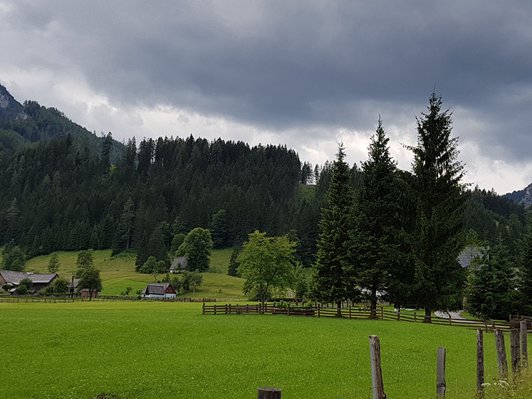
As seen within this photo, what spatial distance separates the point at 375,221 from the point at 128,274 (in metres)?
108

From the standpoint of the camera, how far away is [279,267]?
7031 cm

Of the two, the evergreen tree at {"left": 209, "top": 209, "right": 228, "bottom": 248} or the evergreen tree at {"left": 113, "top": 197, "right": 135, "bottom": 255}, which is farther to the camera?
the evergreen tree at {"left": 113, "top": 197, "right": 135, "bottom": 255}

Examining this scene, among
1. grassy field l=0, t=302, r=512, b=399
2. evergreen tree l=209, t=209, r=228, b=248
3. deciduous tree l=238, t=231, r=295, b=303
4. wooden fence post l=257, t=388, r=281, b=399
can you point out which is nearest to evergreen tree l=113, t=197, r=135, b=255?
evergreen tree l=209, t=209, r=228, b=248

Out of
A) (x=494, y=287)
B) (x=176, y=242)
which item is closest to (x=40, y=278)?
(x=176, y=242)

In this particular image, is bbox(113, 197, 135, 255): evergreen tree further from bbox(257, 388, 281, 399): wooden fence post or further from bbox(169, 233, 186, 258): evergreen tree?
bbox(257, 388, 281, 399): wooden fence post

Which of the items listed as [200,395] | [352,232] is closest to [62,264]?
[352,232]

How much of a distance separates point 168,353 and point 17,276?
118m

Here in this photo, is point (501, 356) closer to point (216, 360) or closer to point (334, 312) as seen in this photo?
point (216, 360)

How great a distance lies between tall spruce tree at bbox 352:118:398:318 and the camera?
4862 centimetres

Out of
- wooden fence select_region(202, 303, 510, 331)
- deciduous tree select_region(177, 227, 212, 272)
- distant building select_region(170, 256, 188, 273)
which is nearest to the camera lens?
wooden fence select_region(202, 303, 510, 331)

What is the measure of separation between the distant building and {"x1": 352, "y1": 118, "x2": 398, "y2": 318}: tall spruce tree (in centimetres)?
9838

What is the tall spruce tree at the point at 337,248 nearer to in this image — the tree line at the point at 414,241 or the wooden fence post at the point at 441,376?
the tree line at the point at 414,241

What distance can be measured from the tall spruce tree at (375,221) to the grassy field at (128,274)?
6353 centimetres

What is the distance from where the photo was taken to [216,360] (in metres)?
23.9
